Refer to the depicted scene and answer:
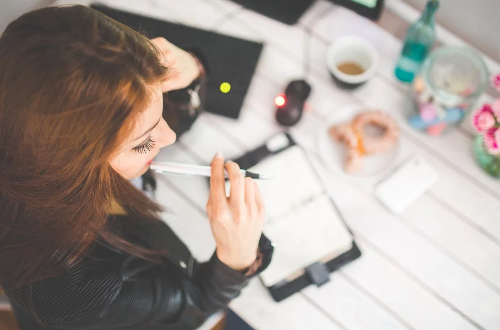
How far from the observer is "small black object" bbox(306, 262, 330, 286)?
0.85 meters

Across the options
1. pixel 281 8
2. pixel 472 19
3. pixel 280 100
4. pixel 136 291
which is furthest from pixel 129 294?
pixel 472 19

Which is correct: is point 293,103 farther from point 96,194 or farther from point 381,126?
point 96,194

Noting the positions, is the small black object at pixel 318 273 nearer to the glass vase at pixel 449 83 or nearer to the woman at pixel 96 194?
the woman at pixel 96 194

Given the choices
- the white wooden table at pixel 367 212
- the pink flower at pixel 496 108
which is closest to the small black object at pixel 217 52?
the white wooden table at pixel 367 212

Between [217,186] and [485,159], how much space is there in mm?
583

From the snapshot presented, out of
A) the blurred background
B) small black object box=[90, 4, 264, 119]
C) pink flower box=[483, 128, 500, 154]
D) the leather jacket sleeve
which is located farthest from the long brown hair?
the blurred background

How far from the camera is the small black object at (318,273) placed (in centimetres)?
85

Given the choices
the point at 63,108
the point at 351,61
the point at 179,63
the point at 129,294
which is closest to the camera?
the point at 63,108

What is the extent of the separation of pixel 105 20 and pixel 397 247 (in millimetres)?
700

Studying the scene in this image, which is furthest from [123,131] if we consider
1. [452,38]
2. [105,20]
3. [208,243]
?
[452,38]

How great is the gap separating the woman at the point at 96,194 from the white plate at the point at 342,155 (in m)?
0.25

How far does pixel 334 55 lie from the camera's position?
0.92 meters

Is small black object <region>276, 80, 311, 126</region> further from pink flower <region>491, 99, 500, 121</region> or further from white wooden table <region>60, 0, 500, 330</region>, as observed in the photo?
pink flower <region>491, 99, 500, 121</region>

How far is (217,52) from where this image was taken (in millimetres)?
986
